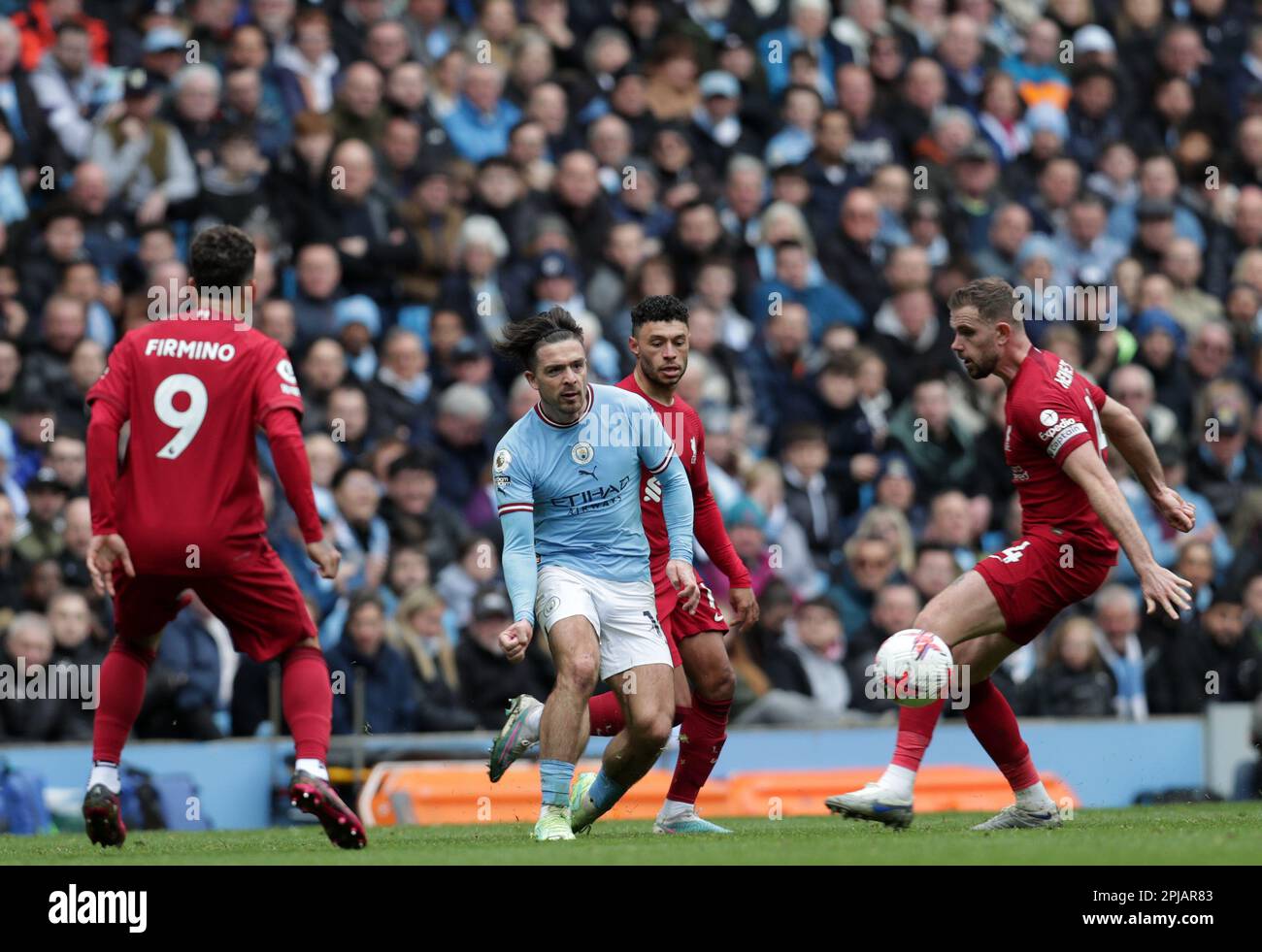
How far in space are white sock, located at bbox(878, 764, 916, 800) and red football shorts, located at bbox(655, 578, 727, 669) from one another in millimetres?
1187

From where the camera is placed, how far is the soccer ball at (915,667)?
9.41 meters

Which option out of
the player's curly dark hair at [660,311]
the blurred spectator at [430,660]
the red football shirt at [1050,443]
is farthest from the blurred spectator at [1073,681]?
the player's curly dark hair at [660,311]

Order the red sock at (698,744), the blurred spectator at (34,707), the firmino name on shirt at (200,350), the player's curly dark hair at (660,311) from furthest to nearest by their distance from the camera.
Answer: the blurred spectator at (34,707)
the red sock at (698,744)
the player's curly dark hair at (660,311)
the firmino name on shirt at (200,350)

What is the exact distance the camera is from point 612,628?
9.36 meters

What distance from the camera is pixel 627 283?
1602 cm

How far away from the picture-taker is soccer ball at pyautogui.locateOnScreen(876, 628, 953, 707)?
9406 mm

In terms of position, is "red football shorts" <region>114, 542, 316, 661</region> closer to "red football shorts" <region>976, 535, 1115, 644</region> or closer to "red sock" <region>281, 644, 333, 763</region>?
"red sock" <region>281, 644, 333, 763</region>

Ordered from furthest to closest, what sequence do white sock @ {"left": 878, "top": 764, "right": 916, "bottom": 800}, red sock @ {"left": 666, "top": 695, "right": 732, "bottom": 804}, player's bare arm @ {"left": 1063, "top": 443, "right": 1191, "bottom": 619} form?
red sock @ {"left": 666, "top": 695, "right": 732, "bottom": 804}
white sock @ {"left": 878, "top": 764, "right": 916, "bottom": 800}
player's bare arm @ {"left": 1063, "top": 443, "right": 1191, "bottom": 619}

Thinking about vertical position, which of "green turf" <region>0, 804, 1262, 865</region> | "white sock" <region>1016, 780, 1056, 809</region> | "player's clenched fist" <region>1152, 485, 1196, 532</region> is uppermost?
"player's clenched fist" <region>1152, 485, 1196, 532</region>

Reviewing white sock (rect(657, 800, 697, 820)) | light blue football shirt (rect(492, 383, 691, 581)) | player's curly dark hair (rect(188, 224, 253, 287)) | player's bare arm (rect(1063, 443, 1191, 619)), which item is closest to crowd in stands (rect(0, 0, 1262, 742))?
white sock (rect(657, 800, 697, 820))

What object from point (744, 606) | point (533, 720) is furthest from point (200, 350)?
point (744, 606)

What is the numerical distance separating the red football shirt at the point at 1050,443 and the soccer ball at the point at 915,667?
847 millimetres

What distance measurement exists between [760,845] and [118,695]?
279 centimetres

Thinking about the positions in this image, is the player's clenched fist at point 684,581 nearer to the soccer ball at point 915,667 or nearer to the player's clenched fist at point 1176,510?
the soccer ball at point 915,667
